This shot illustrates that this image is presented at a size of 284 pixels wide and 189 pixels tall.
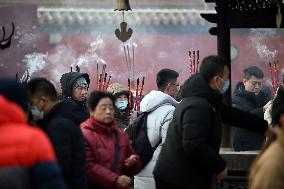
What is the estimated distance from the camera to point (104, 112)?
6809 millimetres

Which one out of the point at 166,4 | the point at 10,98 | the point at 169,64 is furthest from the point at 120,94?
the point at 166,4

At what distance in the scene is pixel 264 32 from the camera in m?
23.7

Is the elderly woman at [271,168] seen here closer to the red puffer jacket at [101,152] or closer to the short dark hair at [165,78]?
the red puffer jacket at [101,152]

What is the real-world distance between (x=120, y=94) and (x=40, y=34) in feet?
52.4

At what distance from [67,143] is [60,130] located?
10cm

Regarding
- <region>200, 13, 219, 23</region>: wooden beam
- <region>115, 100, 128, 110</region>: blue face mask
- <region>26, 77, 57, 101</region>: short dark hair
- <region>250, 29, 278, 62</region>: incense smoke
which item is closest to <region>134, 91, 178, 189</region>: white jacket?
<region>115, 100, 128, 110</region>: blue face mask

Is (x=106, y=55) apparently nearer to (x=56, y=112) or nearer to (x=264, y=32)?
(x=264, y=32)

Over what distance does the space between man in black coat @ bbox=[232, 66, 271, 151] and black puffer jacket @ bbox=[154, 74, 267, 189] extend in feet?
8.33

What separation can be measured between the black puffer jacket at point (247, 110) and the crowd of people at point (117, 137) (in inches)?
49.8

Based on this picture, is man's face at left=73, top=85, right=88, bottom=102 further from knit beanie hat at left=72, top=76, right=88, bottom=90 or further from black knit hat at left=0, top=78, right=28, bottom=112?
black knit hat at left=0, top=78, right=28, bottom=112

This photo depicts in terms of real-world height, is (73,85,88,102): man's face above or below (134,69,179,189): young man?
above

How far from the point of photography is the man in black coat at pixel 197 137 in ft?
21.5

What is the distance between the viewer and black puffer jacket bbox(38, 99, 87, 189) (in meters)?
5.93

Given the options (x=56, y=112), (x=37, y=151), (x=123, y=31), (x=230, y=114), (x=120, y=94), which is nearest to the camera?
(x=37, y=151)
